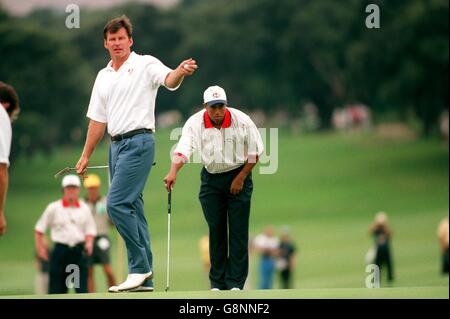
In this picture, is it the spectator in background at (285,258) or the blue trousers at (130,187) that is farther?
the spectator in background at (285,258)

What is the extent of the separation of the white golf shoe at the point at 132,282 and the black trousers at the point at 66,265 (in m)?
5.66

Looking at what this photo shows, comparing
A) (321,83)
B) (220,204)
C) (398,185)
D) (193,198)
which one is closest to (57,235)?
(220,204)

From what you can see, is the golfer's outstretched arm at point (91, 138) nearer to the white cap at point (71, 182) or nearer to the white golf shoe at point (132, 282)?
the white golf shoe at point (132, 282)

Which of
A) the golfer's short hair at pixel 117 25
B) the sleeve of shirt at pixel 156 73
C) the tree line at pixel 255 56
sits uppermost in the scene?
the tree line at pixel 255 56

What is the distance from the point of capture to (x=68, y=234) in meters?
17.8

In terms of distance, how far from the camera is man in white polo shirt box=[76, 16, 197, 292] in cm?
1223

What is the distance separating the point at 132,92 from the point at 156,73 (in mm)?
275

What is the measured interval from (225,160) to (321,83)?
70.3 m

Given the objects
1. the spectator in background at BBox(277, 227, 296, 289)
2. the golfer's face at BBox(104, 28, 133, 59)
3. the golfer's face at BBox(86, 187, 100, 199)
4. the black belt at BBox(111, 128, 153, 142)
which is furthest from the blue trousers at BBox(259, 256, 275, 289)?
the golfer's face at BBox(104, 28, 133, 59)

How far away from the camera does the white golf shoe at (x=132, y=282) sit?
12117 mm

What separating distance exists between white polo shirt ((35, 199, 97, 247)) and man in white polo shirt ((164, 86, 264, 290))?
16.4 feet

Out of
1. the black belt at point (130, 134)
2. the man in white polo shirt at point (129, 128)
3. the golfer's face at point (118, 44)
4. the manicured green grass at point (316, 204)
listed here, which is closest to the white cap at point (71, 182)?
the man in white polo shirt at point (129, 128)
